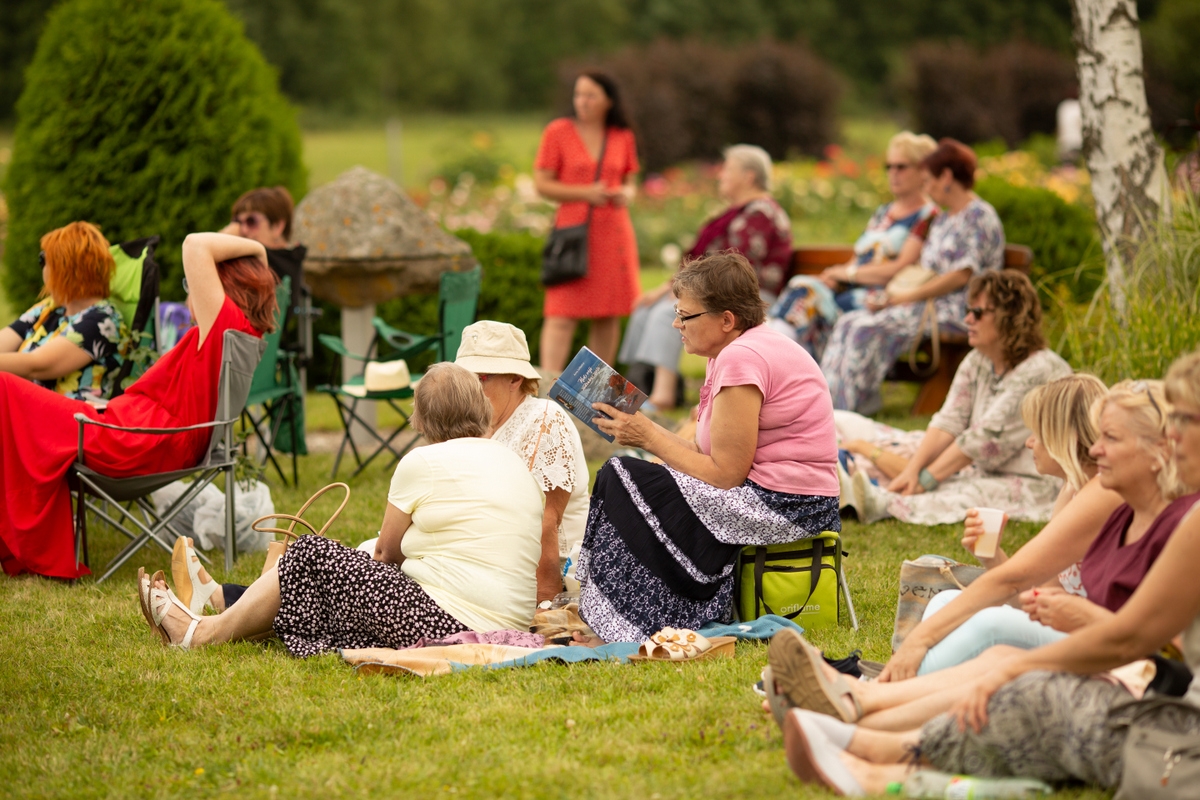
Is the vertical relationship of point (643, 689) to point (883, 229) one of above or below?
below

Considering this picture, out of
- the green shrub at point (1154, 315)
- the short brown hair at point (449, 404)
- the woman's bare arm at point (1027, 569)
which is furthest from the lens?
the green shrub at point (1154, 315)

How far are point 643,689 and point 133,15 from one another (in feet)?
20.8

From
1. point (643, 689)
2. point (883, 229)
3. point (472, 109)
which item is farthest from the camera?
point (472, 109)

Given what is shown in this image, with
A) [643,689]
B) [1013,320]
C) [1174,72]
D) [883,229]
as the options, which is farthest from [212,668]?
[1174,72]

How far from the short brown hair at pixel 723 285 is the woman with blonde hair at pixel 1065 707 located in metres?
1.31

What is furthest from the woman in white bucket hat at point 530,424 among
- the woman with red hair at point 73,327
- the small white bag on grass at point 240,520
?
the woman with red hair at point 73,327

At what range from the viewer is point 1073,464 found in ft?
10.4

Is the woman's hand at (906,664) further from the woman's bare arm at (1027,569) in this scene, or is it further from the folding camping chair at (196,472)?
the folding camping chair at (196,472)

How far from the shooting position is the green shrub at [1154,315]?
5.40 m

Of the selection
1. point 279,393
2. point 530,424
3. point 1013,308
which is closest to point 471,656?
point 530,424

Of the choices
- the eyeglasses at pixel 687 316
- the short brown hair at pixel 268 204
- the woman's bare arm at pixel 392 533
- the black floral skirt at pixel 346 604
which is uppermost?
the eyeglasses at pixel 687 316

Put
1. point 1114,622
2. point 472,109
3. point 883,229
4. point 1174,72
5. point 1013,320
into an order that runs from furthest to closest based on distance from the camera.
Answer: point 472,109
point 1174,72
point 883,229
point 1013,320
point 1114,622

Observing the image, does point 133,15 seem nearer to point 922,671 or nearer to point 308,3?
point 922,671

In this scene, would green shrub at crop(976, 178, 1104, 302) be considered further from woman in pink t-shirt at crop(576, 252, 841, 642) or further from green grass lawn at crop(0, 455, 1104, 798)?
woman in pink t-shirt at crop(576, 252, 841, 642)
